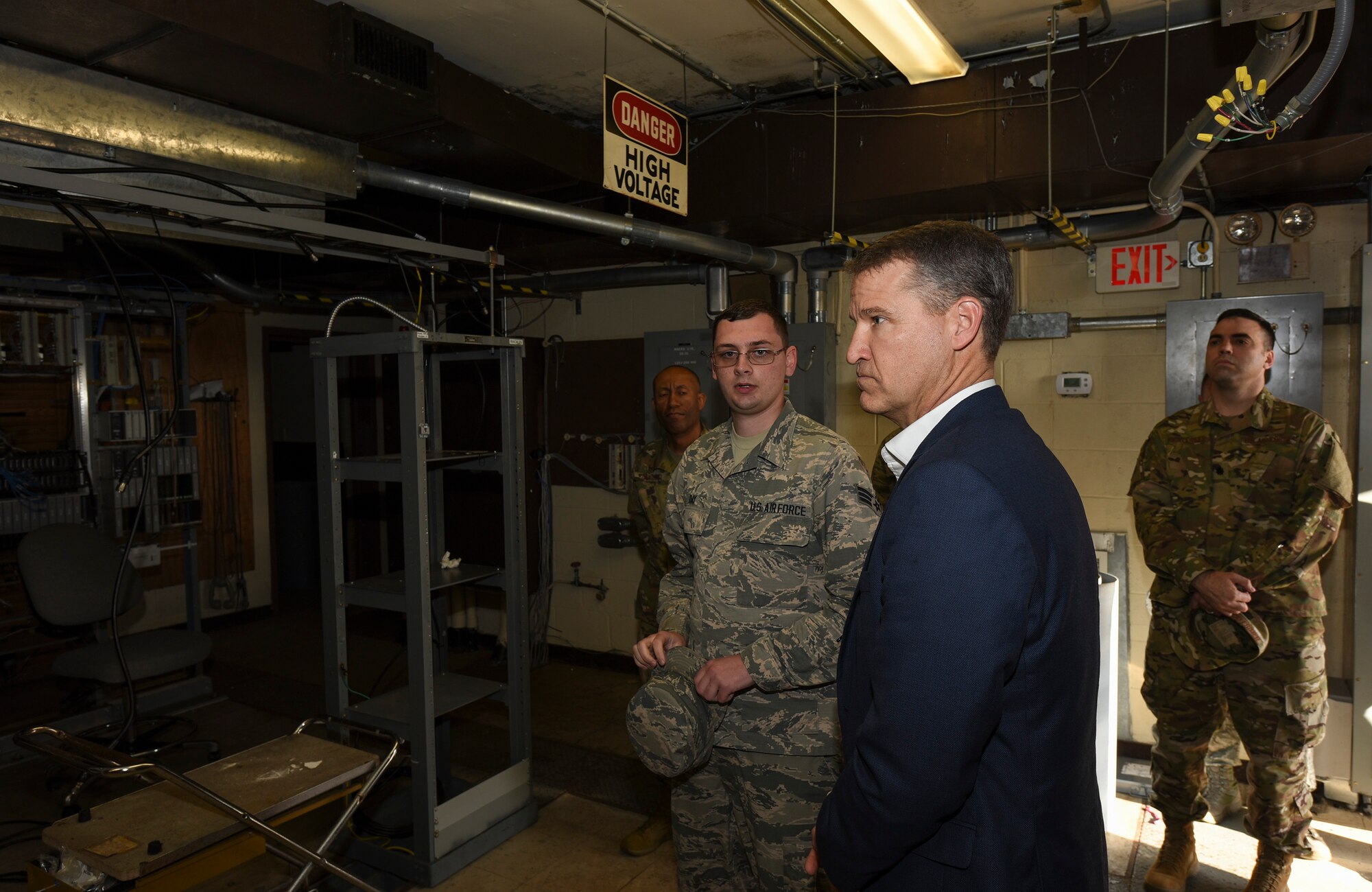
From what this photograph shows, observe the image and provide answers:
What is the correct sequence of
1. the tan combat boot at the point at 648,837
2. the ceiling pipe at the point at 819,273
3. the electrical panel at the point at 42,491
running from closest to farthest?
the tan combat boot at the point at 648,837 < the ceiling pipe at the point at 819,273 < the electrical panel at the point at 42,491

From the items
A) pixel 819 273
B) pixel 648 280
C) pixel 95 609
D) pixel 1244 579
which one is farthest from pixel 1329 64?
pixel 95 609

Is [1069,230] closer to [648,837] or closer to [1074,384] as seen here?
[1074,384]

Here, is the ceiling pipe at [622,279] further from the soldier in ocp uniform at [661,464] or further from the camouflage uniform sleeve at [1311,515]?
the camouflage uniform sleeve at [1311,515]

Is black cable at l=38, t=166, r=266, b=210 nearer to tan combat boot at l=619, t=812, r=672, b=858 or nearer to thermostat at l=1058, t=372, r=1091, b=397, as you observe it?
tan combat boot at l=619, t=812, r=672, b=858

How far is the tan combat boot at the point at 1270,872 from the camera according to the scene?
9.22ft

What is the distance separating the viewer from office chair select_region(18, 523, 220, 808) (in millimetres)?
3854

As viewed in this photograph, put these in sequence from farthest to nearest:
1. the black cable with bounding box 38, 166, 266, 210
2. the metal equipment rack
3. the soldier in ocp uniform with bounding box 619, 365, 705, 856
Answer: the soldier in ocp uniform with bounding box 619, 365, 705, 856 < the metal equipment rack < the black cable with bounding box 38, 166, 266, 210

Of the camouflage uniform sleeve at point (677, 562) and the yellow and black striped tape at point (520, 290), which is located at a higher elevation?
the yellow and black striped tape at point (520, 290)

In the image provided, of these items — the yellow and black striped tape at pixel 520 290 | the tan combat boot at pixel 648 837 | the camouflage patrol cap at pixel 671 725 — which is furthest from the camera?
the yellow and black striped tape at pixel 520 290

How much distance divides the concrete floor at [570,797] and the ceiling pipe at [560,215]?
259 centimetres

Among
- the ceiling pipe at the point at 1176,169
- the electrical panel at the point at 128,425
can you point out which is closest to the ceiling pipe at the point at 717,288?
the ceiling pipe at the point at 1176,169

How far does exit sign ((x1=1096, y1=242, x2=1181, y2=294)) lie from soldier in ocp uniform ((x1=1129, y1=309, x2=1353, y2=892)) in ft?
3.20

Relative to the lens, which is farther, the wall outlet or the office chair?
the wall outlet

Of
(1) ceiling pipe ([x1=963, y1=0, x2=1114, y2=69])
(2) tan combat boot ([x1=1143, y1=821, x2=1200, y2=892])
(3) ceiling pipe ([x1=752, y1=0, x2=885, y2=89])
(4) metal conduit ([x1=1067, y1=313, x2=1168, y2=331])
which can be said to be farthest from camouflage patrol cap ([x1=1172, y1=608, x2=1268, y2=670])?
(3) ceiling pipe ([x1=752, y1=0, x2=885, y2=89])
